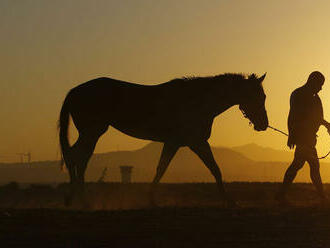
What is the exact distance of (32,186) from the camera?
20.4 metres

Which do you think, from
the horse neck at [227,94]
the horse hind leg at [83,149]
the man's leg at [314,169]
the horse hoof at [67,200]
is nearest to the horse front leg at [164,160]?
the horse neck at [227,94]

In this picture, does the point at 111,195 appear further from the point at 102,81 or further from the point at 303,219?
the point at 303,219

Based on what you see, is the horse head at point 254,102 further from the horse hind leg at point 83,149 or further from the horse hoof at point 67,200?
the horse hoof at point 67,200

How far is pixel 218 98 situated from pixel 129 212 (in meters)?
4.25

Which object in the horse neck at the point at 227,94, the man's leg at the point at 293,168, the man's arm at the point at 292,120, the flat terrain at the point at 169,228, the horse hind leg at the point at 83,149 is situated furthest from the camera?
the horse neck at the point at 227,94

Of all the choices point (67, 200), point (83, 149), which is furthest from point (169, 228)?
point (83, 149)

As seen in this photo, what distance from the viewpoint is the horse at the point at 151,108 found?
43.6 ft

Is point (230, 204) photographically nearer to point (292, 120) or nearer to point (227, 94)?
point (292, 120)

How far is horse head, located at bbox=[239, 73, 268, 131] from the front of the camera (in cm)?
1355

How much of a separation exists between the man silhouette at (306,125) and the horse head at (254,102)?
74cm

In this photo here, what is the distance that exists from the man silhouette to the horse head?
736mm

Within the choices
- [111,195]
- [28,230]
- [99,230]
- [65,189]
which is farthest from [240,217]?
[65,189]

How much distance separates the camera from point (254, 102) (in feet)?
44.7

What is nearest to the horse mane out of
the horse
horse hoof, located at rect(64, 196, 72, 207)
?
the horse
